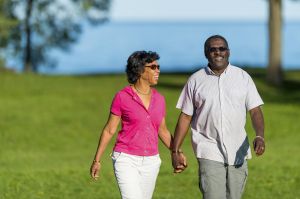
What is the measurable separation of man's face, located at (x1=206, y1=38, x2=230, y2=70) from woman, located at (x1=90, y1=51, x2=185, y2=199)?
540mm

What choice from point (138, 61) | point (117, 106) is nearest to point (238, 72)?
point (138, 61)

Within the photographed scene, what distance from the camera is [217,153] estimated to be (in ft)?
27.4

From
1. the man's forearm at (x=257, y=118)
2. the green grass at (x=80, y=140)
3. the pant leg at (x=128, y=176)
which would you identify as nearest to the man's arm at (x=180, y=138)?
the pant leg at (x=128, y=176)

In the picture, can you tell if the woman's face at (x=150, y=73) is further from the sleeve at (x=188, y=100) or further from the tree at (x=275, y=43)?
the tree at (x=275, y=43)

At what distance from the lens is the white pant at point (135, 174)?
8.40m

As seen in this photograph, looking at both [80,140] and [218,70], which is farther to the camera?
[80,140]

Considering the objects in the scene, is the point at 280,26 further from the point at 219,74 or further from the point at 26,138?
the point at 219,74

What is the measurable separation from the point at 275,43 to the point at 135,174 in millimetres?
31452

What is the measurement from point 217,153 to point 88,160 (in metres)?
12.6

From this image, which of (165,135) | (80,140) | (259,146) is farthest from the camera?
(80,140)

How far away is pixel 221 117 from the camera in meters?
8.32

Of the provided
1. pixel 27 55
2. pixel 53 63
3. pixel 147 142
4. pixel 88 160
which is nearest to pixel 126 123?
pixel 147 142

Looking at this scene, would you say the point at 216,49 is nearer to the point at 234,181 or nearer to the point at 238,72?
the point at 238,72

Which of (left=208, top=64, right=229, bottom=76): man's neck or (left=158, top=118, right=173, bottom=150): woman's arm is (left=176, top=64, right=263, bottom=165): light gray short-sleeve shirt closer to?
(left=208, top=64, right=229, bottom=76): man's neck
